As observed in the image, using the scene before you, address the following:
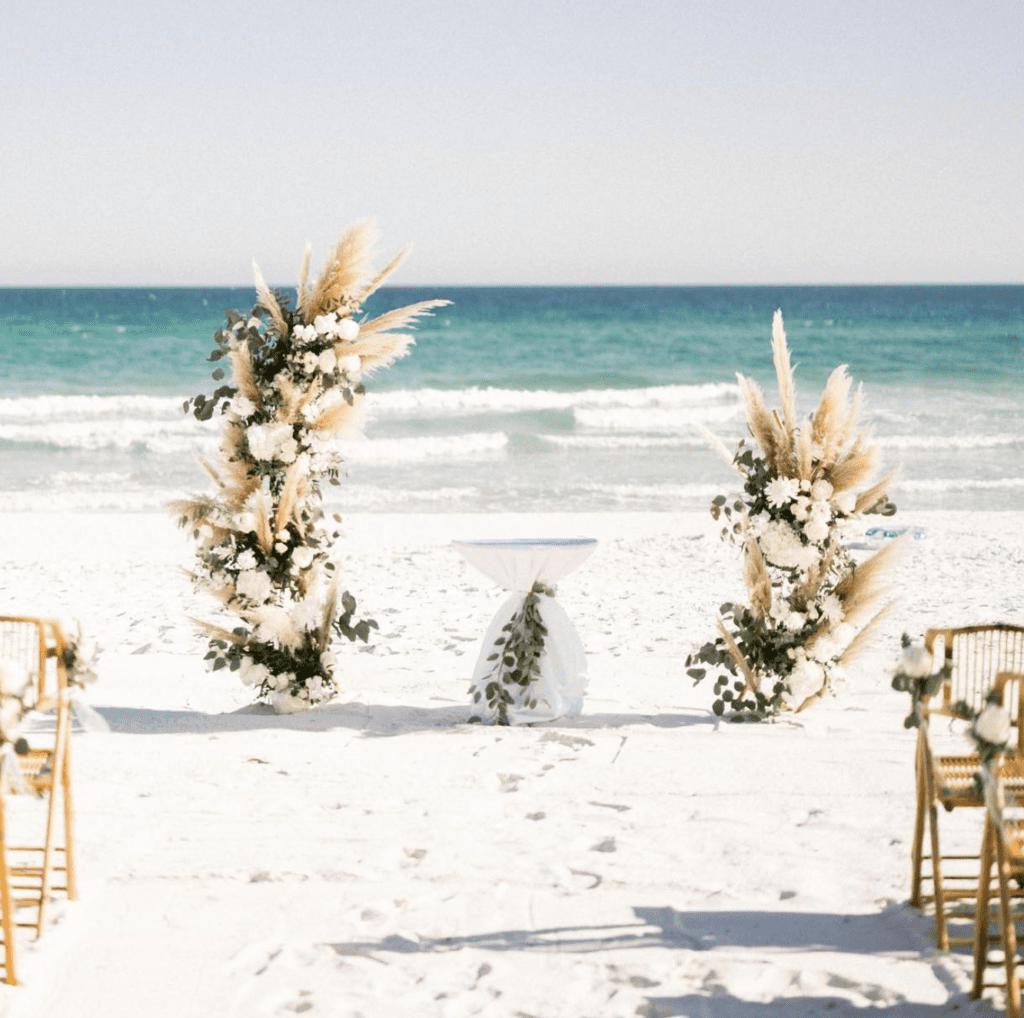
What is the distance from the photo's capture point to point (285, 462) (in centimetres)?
610

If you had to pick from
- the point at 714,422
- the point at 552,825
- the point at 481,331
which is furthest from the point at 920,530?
the point at 481,331

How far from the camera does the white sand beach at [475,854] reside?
3398 millimetres

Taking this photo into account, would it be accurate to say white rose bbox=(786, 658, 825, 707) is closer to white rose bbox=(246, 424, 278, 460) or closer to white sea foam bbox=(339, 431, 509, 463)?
white rose bbox=(246, 424, 278, 460)

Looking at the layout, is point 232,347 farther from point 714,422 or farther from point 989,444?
point 714,422

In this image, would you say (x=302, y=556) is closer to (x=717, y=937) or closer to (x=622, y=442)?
(x=717, y=937)

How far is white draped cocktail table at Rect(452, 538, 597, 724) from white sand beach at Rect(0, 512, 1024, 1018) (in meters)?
0.14

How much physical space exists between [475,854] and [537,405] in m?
22.9

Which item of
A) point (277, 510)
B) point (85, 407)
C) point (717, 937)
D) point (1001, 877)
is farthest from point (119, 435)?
point (1001, 877)

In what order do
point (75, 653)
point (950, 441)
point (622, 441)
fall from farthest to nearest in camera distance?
point (622, 441) → point (950, 441) → point (75, 653)

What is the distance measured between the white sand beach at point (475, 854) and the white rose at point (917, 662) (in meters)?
0.76

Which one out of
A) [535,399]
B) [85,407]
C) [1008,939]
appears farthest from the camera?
[535,399]

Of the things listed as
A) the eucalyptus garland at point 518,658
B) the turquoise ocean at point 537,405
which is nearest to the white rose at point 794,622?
the turquoise ocean at point 537,405

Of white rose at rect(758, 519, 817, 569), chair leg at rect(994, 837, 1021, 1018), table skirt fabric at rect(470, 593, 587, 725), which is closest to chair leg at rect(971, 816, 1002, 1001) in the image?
chair leg at rect(994, 837, 1021, 1018)

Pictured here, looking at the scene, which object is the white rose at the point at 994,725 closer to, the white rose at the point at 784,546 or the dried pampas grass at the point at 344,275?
the white rose at the point at 784,546
